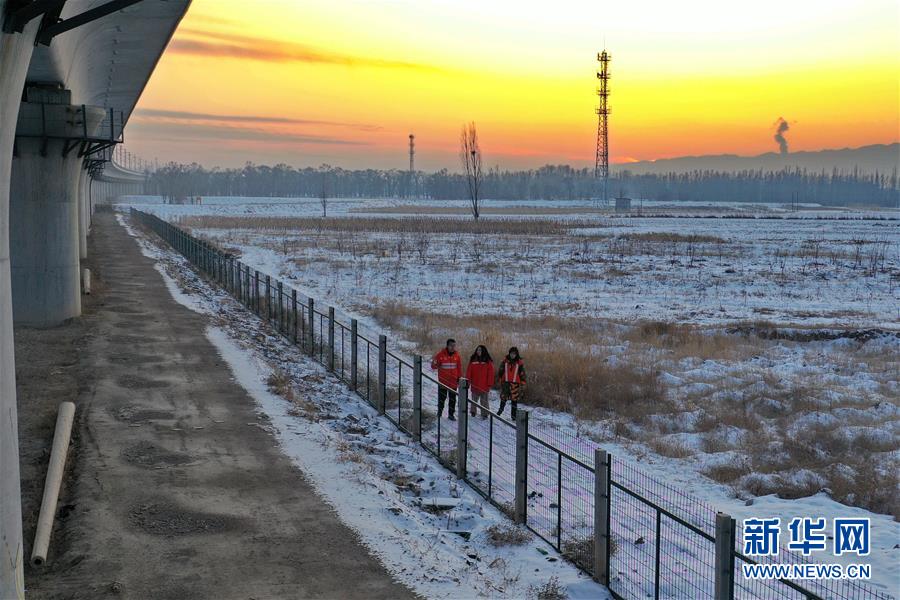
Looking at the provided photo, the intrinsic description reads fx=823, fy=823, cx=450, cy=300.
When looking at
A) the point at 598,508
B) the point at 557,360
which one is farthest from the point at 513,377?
the point at 598,508

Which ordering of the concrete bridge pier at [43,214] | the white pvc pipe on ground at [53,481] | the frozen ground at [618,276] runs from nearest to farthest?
the white pvc pipe on ground at [53,481]
the concrete bridge pier at [43,214]
the frozen ground at [618,276]

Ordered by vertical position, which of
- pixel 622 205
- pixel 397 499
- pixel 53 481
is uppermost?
pixel 622 205

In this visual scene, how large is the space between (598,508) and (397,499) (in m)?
2.90

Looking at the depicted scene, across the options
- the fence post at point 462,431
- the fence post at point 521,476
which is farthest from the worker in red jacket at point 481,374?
the fence post at point 521,476

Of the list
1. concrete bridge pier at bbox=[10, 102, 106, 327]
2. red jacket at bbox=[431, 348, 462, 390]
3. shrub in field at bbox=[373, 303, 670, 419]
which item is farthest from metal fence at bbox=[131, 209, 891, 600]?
concrete bridge pier at bbox=[10, 102, 106, 327]

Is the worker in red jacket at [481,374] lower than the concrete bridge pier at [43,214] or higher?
lower

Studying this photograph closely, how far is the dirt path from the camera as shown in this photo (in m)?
7.58

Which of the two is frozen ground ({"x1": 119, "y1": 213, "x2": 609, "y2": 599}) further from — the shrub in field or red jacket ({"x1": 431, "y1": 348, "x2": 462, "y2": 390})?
the shrub in field

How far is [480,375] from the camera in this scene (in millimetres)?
14117

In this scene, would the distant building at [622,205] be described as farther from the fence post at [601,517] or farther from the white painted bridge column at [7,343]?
the white painted bridge column at [7,343]

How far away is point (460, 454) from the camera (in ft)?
36.2

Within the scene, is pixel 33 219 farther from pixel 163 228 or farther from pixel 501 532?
pixel 163 228

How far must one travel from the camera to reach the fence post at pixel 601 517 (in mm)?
7945

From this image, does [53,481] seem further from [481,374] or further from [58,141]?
[58,141]
